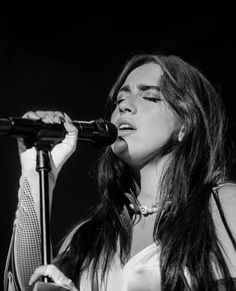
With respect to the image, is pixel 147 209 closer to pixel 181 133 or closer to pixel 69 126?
pixel 181 133

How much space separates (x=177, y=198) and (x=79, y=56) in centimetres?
87

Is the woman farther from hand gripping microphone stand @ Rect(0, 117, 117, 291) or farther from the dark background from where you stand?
the dark background

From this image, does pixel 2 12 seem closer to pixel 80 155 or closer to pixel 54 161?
pixel 80 155

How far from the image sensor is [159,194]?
7.11 feet

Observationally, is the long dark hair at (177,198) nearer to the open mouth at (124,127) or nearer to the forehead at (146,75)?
the forehead at (146,75)

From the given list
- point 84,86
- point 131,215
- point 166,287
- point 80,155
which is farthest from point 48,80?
point 166,287

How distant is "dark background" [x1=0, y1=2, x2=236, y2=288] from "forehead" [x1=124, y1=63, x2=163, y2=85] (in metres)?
0.36

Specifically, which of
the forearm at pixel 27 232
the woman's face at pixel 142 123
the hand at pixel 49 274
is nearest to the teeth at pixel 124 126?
the woman's face at pixel 142 123

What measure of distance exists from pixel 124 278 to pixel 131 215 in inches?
11.7

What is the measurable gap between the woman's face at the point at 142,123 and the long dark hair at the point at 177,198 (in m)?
0.04

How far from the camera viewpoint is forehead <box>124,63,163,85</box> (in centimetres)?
223

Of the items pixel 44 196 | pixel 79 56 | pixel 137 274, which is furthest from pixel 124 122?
pixel 79 56

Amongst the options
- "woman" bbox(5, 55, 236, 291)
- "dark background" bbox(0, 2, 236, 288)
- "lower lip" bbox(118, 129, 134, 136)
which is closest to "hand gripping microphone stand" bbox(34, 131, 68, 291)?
"woman" bbox(5, 55, 236, 291)

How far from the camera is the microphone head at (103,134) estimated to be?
1.83m
